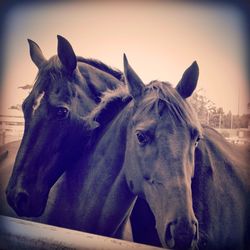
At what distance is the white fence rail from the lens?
114 inches

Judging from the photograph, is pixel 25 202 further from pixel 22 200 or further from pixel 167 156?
pixel 167 156

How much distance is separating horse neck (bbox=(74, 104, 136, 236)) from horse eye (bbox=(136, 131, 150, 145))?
21 centimetres

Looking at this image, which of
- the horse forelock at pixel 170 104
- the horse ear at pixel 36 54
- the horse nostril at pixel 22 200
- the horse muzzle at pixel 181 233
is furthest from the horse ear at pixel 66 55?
the horse muzzle at pixel 181 233

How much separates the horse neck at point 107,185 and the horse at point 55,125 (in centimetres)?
15

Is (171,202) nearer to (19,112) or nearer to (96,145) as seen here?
(96,145)

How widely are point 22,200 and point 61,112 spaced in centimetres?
74

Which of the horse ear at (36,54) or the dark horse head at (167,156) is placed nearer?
the dark horse head at (167,156)

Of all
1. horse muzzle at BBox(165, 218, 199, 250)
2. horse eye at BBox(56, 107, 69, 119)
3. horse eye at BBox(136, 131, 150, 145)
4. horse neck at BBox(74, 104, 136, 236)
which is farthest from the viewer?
horse eye at BBox(56, 107, 69, 119)

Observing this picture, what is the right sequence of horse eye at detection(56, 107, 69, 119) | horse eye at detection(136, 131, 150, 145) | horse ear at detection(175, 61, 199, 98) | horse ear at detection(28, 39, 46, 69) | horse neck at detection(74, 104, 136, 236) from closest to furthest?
1. horse eye at detection(136, 131, 150, 145)
2. horse ear at detection(175, 61, 199, 98)
3. horse neck at detection(74, 104, 136, 236)
4. horse eye at detection(56, 107, 69, 119)
5. horse ear at detection(28, 39, 46, 69)

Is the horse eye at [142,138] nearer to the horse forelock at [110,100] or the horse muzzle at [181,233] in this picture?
the horse forelock at [110,100]

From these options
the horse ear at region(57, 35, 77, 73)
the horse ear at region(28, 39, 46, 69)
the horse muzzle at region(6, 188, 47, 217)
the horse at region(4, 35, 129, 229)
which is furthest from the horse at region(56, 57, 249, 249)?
the horse ear at region(28, 39, 46, 69)

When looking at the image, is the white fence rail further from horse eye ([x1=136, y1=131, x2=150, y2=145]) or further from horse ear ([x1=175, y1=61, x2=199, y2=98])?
horse ear ([x1=175, y1=61, x2=199, y2=98])

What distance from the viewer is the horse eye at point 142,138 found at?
8.44ft

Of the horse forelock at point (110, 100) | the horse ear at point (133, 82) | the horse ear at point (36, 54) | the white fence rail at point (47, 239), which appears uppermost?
the horse ear at point (36, 54)
